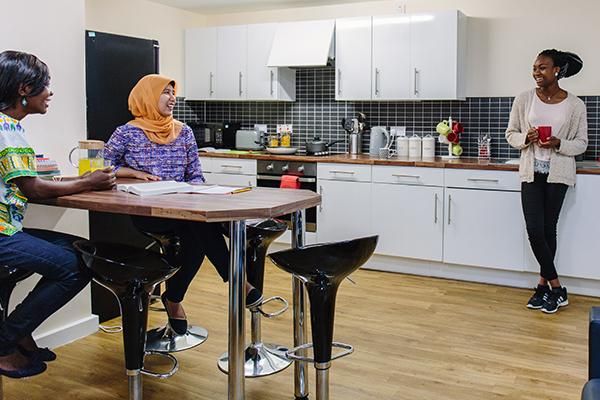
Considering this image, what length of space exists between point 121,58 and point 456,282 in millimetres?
2850

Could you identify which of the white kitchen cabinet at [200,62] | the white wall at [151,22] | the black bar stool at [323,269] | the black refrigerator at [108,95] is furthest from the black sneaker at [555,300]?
the white wall at [151,22]

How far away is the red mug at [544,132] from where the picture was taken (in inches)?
165

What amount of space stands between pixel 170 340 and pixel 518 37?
11.7ft

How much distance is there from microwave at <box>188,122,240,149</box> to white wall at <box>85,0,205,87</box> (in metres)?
0.48

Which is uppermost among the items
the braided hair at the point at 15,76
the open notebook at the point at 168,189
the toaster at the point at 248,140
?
the braided hair at the point at 15,76

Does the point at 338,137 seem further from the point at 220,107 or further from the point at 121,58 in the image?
the point at 121,58

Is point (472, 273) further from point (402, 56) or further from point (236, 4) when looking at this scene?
point (236, 4)

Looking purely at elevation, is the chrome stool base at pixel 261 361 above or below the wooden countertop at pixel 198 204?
below

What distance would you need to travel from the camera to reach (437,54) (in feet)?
17.1

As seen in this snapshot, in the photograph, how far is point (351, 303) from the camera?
14.5ft

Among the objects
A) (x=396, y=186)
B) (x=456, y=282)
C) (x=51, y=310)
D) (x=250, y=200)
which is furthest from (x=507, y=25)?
(x=51, y=310)

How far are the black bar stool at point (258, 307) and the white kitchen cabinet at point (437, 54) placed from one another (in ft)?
8.23

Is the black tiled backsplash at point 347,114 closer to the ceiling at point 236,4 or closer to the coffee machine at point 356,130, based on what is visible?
the coffee machine at point 356,130

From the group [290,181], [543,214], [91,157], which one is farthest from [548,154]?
[91,157]
